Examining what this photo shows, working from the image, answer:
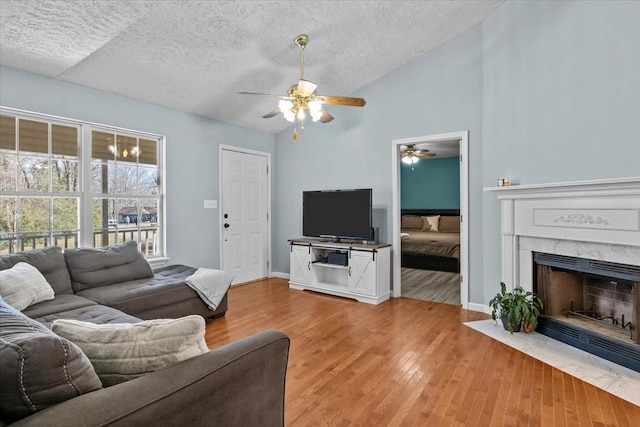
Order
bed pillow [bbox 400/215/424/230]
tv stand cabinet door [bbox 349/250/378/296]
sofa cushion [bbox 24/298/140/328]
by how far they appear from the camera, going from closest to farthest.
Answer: sofa cushion [bbox 24/298/140/328] < tv stand cabinet door [bbox 349/250/378/296] < bed pillow [bbox 400/215/424/230]

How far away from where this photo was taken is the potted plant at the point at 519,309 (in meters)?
3.12

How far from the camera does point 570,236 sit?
2883 mm

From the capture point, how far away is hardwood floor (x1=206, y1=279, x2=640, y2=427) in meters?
1.97

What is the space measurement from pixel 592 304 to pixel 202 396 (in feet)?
11.5

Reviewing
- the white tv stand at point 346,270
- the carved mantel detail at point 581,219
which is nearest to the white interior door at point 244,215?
the white tv stand at point 346,270

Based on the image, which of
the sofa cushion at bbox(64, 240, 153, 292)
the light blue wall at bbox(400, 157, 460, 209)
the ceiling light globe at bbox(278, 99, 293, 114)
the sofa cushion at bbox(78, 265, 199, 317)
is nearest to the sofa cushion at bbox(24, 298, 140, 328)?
the sofa cushion at bbox(78, 265, 199, 317)

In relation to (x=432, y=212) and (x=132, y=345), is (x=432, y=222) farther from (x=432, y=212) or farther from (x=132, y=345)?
(x=132, y=345)

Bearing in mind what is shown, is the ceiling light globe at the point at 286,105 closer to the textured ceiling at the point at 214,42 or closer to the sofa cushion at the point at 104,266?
the textured ceiling at the point at 214,42

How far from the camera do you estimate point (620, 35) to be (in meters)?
2.63

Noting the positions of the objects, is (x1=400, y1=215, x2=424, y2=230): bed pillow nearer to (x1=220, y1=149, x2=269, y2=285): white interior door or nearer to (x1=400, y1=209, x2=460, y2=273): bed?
(x1=400, y1=209, x2=460, y2=273): bed

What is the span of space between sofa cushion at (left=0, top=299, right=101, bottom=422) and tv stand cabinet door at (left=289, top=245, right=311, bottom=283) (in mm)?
3914

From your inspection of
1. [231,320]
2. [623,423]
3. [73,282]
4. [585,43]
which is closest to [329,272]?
[231,320]

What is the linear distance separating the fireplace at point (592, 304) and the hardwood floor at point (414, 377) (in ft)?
1.81

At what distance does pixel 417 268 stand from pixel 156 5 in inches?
215
